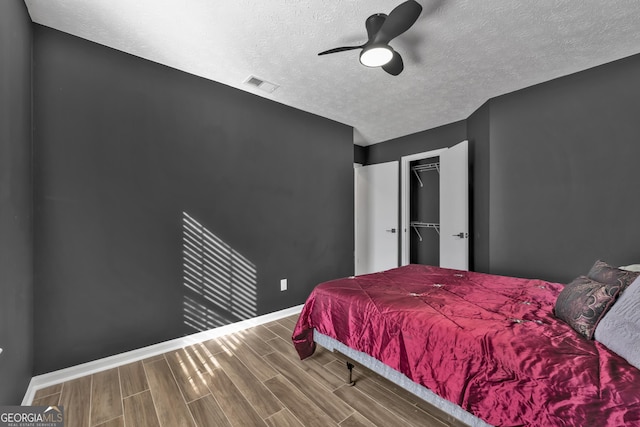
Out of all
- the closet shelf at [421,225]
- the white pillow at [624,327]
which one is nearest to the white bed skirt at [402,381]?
the white pillow at [624,327]

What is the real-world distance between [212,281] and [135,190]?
1.11 metres

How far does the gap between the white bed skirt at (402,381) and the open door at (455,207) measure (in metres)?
2.32

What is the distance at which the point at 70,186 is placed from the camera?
202cm

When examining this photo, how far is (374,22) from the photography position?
1750mm

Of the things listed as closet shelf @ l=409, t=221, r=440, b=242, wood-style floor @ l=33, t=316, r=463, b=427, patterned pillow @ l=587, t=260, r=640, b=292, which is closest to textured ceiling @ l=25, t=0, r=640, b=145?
patterned pillow @ l=587, t=260, r=640, b=292

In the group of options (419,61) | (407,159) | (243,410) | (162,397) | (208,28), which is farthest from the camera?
(407,159)

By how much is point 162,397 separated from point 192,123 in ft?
7.61

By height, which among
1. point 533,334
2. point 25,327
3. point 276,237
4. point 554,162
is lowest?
point 25,327

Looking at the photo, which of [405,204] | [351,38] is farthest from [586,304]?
[405,204]

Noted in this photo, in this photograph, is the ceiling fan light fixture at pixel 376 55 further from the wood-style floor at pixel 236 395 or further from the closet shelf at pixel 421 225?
the closet shelf at pixel 421 225

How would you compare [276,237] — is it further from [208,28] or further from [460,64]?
[460,64]

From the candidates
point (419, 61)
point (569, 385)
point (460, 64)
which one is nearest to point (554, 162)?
point (460, 64)

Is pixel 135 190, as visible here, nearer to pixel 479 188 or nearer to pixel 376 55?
pixel 376 55

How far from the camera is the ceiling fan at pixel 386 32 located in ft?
5.03
